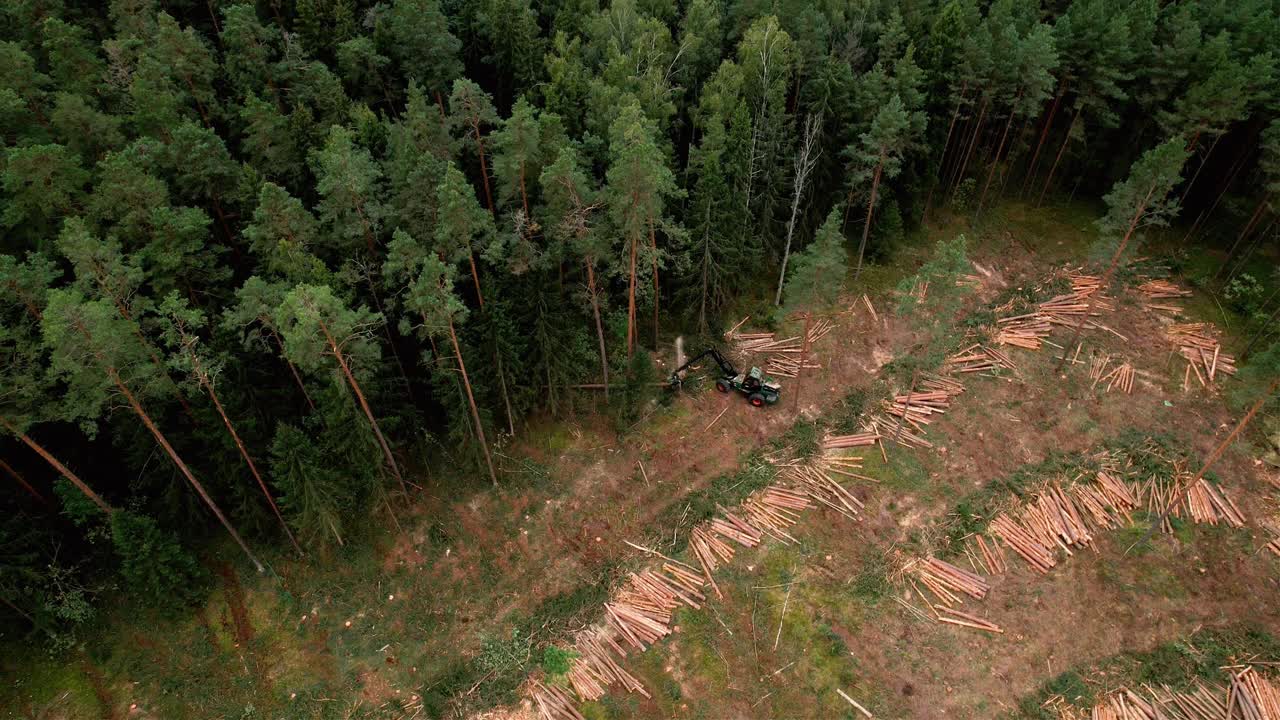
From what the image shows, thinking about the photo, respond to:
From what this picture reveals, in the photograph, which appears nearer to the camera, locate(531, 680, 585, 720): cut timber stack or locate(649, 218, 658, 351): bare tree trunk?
locate(531, 680, 585, 720): cut timber stack

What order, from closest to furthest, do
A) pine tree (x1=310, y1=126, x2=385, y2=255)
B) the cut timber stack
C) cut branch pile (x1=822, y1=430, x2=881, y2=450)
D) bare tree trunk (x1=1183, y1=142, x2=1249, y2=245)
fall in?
1. the cut timber stack
2. pine tree (x1=310, y1=126, x2=385, y2=255)
3. cut branch pile (x1=822, y1=430, x2=881, y2=450)
4. bare tree trunk (x1=1183, y1=142, x2=1249, y2=245)

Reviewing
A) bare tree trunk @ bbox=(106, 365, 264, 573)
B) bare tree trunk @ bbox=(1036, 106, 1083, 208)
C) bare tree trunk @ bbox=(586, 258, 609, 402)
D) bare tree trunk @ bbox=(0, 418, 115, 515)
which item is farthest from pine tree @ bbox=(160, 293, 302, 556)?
bare tree trunk @ bbox=(1036, 106, 1083, 208)

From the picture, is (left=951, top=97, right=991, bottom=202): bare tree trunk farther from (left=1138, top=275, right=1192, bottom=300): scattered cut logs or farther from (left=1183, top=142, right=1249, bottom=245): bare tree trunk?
(left=1183, top=142, right=1249, bottom=245): bare tree trunk

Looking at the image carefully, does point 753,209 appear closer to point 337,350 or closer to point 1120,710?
point 337,350

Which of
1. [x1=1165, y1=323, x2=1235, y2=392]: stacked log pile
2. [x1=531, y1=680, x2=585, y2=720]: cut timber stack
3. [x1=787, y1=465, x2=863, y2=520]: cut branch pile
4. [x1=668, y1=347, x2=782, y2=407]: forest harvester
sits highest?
[x1=1165, y1=323, x2=1235, y2=392]: stacked log pile

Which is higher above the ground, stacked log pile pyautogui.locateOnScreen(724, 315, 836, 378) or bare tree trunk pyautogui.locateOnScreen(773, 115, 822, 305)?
bare tree trunk pyautogui.locateOnScreen(773, 115, 822, 305)

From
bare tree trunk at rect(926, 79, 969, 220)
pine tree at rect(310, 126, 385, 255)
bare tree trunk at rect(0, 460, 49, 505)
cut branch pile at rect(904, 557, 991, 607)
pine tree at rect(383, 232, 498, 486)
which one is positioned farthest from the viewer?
bare tree trunk at rect(926, 79, 969, 220)
